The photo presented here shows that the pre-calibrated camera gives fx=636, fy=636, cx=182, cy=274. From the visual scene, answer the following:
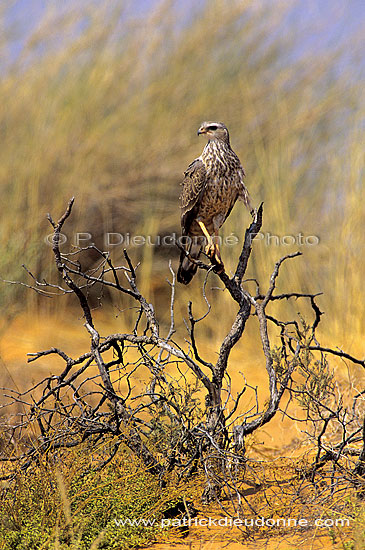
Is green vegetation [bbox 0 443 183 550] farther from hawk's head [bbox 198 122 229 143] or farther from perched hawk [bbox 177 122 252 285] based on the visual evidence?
hawk's head [bbox 198 122 229 143]

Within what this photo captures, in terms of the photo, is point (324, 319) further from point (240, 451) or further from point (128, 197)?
point (240, 451)

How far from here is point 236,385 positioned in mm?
6051

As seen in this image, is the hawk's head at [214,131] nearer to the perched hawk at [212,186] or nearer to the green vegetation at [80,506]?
the perched hawk at [212,186]

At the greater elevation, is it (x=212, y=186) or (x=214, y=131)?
(x=214, y=131)

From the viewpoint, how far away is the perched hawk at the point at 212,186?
14.3ft

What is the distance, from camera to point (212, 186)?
→ 4.39 m

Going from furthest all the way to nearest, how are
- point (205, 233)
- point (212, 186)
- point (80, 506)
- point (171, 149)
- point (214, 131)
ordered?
point (171, 149) < point (214, 131) < point (212, 186) < point (205, 233) < point (80, 506)

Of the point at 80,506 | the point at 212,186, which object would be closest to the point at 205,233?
the point at 212,186

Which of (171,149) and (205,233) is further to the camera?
(171,149)

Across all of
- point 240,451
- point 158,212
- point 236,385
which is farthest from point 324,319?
point 240,451

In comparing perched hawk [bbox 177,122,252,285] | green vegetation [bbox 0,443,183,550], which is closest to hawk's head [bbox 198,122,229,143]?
perched hawk [bbox 177,122,252,285]

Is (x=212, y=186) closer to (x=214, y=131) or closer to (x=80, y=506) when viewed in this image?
(x=214, y=131)

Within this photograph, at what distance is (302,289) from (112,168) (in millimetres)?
2571

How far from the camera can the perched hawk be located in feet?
14.3
